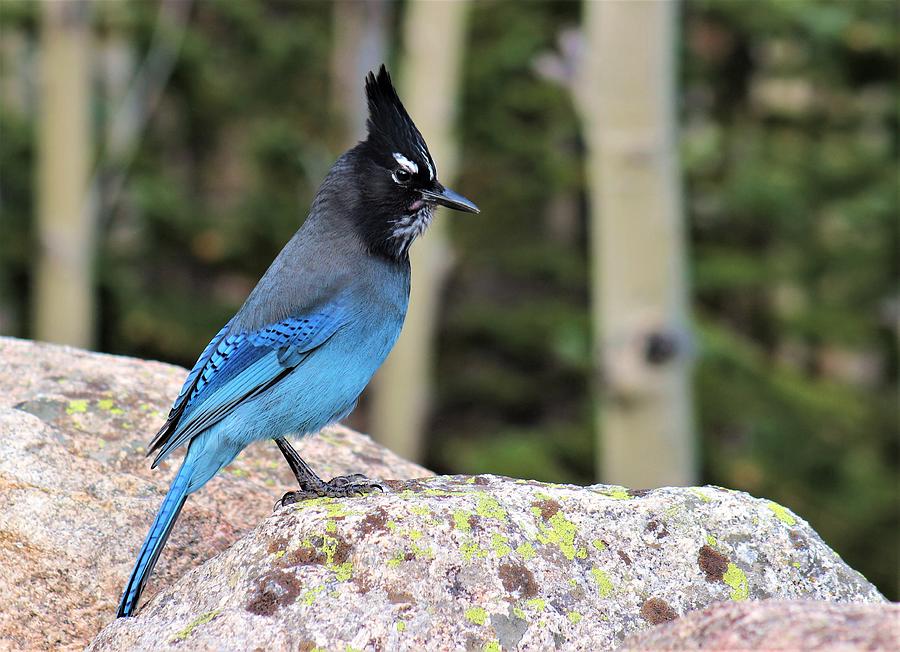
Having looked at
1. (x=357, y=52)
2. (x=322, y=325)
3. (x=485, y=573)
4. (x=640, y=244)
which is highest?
(x=357, y=52)

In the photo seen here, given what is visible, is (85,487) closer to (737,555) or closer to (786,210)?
(737,555)

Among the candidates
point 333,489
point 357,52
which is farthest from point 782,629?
point 357,52

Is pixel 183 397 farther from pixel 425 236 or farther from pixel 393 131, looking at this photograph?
pixel 425 236

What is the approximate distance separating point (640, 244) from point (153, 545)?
11.5 feet

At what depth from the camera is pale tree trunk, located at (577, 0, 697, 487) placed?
587cm

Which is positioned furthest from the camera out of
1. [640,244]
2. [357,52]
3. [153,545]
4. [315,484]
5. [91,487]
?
[357,52]

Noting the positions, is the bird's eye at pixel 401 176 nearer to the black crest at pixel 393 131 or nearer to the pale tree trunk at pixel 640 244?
the black crest at pixel 393 131

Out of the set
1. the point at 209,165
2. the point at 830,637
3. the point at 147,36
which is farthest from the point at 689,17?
the point at 830,637

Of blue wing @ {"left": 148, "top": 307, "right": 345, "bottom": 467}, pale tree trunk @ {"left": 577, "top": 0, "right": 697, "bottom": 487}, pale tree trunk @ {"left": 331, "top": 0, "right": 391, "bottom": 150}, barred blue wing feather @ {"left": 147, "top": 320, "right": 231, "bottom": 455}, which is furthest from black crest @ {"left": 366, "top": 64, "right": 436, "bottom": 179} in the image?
pale tree trunk @ {"left": 331, "top": 0, "right": 391, "bottom": 150}

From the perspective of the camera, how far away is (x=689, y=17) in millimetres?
11875

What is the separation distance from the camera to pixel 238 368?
346cm

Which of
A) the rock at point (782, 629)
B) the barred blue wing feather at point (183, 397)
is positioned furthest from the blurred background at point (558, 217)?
the rock at point (782, 629)

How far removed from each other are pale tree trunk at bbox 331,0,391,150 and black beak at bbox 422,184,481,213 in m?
5.90

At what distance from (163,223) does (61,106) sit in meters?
2.26
